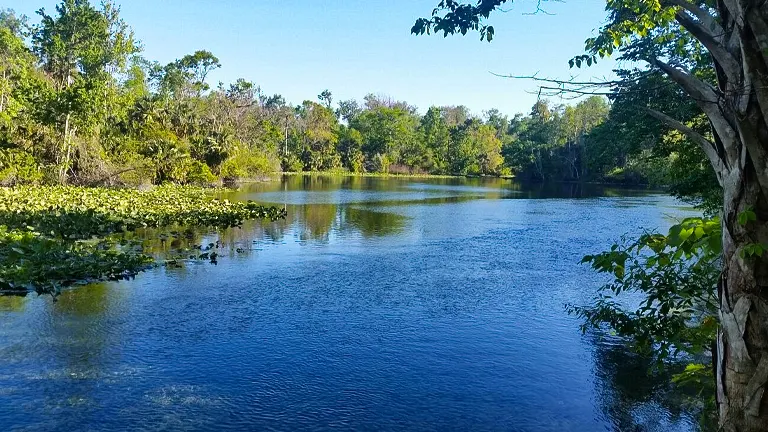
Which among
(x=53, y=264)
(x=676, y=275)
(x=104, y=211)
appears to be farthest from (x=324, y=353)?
(x=104, y=211)

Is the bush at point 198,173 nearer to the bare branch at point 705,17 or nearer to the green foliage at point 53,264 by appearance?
the green foliage at point 53,264

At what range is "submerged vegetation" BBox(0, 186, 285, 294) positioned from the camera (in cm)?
1212

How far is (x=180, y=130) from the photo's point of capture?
44.9 meters

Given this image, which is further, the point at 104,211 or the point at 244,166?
the point at 244,166

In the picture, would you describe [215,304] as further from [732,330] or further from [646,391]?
[732,330]

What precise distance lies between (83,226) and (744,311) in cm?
1892

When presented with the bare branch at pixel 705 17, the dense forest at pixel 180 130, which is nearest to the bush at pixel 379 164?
the dense forest at pixel 180 130

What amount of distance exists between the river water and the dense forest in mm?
3914

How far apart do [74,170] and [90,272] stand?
74.7 ft

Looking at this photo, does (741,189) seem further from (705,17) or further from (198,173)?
(198,173)

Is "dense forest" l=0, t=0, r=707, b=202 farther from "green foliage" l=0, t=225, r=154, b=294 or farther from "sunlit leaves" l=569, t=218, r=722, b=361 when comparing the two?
"green foliage" l=0, t=225, r=154, b=294

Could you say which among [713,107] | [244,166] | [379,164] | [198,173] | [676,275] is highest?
[379,164]

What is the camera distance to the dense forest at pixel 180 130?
28.4 meters

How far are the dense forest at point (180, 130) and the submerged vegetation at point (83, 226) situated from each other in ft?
15.6
